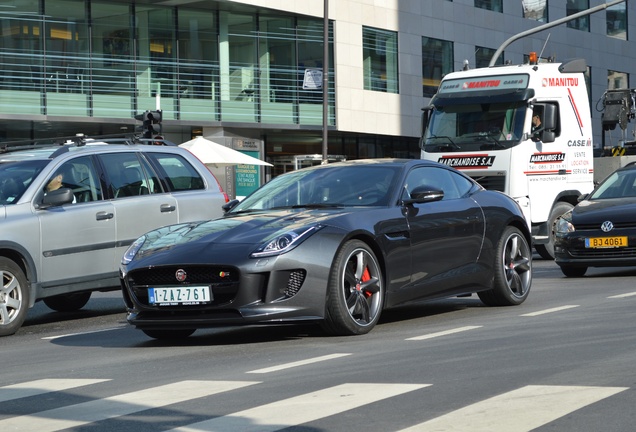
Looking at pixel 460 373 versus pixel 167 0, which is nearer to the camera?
pixel 460 373

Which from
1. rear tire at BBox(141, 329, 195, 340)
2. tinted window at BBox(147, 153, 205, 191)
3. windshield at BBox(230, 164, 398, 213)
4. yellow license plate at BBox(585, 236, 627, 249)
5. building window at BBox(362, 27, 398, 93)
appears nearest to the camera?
rear tire at BBox(141, 329, 195, 340)

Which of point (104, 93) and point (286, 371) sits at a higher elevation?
point (104, 93)

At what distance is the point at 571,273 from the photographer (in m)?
16.9

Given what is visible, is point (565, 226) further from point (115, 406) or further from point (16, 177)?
point (115, 406)

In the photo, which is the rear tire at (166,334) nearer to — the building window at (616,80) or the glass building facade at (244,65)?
the glass building facade at (244,65)

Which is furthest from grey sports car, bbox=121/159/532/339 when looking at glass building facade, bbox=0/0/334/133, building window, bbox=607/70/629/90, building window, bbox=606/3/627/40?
building window, bbox=606/3/627/40

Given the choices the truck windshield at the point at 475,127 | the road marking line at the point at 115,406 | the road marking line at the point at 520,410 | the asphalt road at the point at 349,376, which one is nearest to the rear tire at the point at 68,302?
the asphalt road at the point at 349,376

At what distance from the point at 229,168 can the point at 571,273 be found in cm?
2492

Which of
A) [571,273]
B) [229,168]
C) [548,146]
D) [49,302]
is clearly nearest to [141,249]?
[49,302]

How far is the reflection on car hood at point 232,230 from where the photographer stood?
31.5 ft

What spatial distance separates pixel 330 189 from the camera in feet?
35.3

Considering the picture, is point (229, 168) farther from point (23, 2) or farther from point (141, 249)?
point (141, 249)

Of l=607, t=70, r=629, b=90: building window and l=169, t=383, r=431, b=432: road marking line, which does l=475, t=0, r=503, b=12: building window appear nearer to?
l=607, t=70, r=629, b=90: building window

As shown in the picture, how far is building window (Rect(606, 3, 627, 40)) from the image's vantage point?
6009 centimetres
